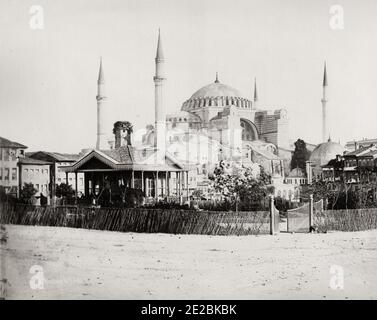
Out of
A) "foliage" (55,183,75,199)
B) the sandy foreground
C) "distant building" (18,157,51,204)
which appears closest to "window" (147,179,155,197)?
"foliage" (55,183,75,199)

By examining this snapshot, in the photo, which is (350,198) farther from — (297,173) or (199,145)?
(297,173)

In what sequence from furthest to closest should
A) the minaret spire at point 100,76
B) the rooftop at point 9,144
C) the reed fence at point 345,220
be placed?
the reed fence at point 345,220 < the minaret spire at point 100,76 < the rooftop at point 9,144

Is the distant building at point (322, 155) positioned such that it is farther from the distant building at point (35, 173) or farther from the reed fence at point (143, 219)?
the reed fence at point (143, 219)

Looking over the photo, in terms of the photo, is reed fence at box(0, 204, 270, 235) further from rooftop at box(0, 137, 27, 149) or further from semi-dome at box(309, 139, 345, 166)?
semi-dome at box(309, 139, 345, 166)

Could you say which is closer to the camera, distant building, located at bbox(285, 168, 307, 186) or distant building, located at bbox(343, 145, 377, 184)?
distant building, located at bbox(343, 145, 377, 184)

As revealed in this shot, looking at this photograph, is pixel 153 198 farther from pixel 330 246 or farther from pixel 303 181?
pixel 303 181

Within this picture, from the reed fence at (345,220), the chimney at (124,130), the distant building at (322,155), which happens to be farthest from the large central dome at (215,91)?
the reed fence at (345,220)
